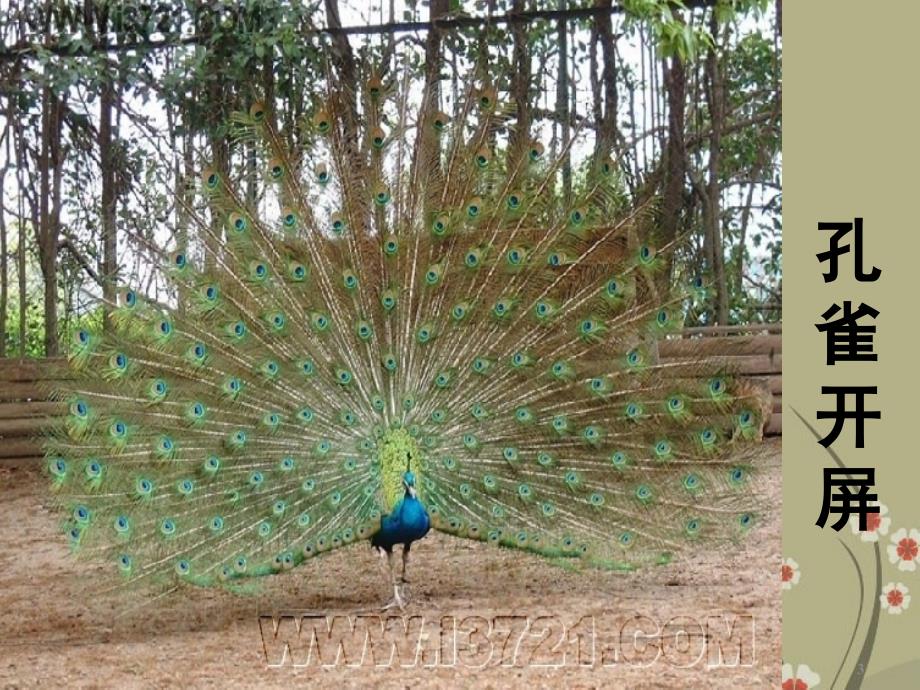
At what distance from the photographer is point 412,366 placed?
546 cm

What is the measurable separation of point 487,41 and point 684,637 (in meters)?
5.37

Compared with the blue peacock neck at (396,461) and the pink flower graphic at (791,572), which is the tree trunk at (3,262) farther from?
the pink flower graphic at (791,572)

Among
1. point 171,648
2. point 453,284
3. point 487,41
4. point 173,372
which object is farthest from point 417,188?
point 487,41

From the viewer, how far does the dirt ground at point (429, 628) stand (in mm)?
4559

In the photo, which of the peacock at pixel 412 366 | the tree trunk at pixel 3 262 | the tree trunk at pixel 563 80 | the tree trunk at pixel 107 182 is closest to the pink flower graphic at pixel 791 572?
the peacock at pixel 412 366

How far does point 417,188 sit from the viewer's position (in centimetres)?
556

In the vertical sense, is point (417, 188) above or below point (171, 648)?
above

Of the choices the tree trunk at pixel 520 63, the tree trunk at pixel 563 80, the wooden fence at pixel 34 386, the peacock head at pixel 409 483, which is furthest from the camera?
the wooden fence at pixel 34 386

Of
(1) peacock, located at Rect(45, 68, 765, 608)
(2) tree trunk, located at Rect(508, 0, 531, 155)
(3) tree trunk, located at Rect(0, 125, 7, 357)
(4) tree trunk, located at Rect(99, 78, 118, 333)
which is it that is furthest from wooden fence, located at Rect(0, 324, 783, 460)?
(1) peacock, located at Rect(45, 68, 765, 608)

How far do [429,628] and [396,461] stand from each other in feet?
2.23

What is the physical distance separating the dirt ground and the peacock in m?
0.28

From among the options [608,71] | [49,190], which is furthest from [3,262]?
[608,71]

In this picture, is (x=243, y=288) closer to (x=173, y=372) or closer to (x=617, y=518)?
(x=173, y=372)

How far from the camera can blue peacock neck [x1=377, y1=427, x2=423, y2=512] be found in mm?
5227
